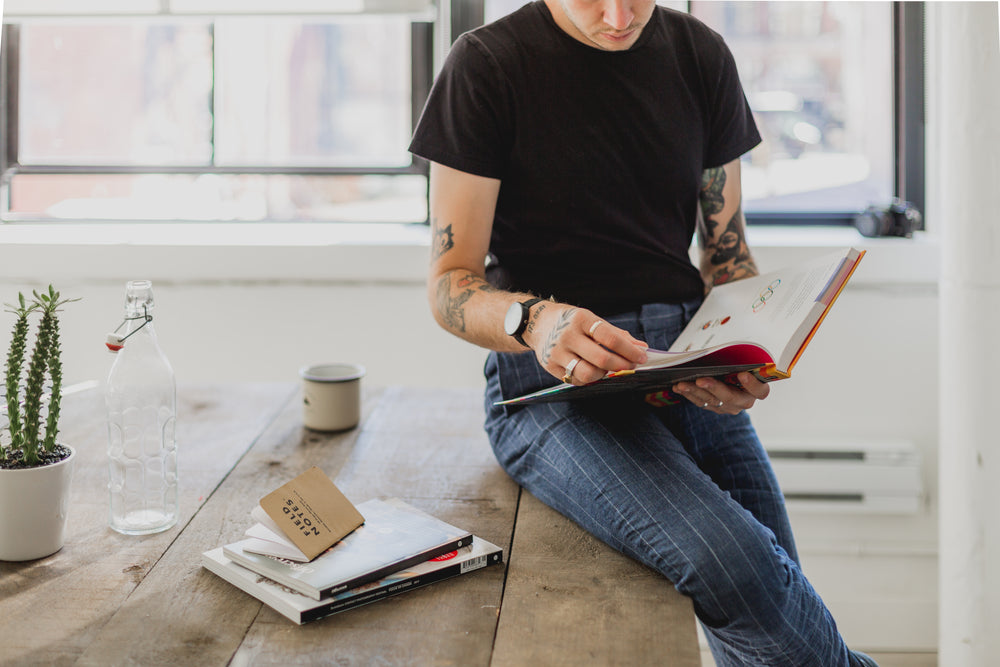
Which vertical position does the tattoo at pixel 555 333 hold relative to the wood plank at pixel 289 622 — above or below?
above

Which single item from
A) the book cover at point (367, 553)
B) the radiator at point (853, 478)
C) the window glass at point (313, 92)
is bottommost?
the radiator at point (853, 478)

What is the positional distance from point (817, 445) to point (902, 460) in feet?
0.68

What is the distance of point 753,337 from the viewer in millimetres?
1111

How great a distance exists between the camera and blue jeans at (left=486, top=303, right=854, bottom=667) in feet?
3.55

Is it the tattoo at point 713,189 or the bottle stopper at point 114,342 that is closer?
the bottle stopper at point 114,342

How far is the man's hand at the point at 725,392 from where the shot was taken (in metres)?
1.25

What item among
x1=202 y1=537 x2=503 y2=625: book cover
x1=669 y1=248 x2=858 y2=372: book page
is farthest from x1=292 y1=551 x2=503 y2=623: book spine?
x1=669 y1=248 x2=858 y2=372: book page

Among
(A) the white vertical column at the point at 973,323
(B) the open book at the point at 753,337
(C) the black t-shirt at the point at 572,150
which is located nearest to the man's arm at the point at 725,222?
(C) the black t-shirt at the point at 572,150

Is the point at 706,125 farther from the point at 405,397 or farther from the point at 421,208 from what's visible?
the point at 421,208

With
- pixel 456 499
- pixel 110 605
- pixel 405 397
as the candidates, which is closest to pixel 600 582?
pixel 456 499

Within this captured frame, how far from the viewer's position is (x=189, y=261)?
2.48m

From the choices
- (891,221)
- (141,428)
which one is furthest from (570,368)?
(891,221)

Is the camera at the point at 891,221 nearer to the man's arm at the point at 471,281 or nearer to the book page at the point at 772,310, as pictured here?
the book page at the point at 772,310

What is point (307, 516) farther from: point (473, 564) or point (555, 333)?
point (555, 333)
